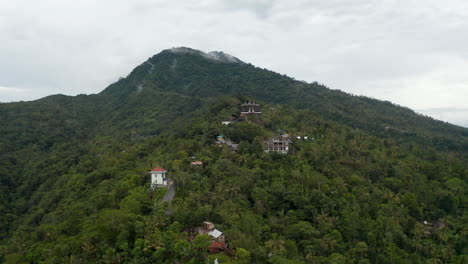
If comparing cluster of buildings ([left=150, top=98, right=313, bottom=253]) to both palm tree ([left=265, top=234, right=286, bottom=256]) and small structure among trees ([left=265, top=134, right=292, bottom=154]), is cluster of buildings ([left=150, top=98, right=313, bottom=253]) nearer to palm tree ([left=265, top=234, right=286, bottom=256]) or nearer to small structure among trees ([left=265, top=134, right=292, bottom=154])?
small structure among trees ([left=265, top=134, right=292, bottom=154])

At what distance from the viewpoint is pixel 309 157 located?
51.5 m

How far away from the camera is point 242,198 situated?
37.5 meters

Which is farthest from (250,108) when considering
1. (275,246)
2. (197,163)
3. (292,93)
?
(292,93)

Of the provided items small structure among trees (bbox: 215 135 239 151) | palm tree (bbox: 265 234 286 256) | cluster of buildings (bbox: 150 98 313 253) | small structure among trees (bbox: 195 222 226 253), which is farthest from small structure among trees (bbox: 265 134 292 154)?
small structure among trees (bbox: 195 222 226 253)

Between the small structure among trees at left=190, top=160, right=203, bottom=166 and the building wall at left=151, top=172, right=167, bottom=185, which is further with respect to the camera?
the small structure among trees at left=190, top=160, right=203, bottom=166

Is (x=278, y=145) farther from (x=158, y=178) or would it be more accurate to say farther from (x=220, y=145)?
(x=158, y=178)

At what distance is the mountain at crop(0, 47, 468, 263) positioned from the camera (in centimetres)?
2820

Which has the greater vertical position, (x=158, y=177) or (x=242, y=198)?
(x=158, y=177)

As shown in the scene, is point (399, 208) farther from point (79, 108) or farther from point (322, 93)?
point (79, 108)

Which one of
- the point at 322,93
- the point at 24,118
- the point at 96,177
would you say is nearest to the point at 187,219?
the point at 96,177

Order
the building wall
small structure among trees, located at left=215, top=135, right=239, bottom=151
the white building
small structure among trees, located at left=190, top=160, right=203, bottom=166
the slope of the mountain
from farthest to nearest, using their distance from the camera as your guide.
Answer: the slope of the mountain → small structure among trees, located at left=215, top=135, right=239, bottom=151 → small structure among trees, located at left=190, top=160, right=203, bottom=166 → the building wall → the white building

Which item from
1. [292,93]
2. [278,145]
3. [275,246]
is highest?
[292,93]

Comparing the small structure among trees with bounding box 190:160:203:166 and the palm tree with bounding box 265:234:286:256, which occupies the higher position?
the small structure among trees with bounding box 190:160:203:166

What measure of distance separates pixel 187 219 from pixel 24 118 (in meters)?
104
